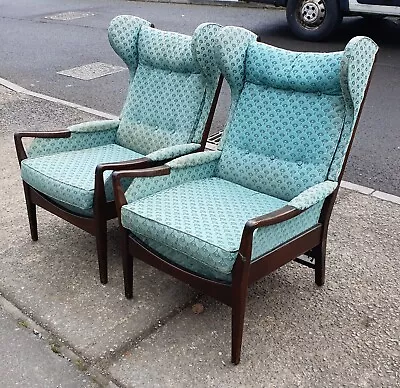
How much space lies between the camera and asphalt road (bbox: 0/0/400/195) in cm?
512

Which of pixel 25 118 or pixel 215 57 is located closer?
pixel 215 57

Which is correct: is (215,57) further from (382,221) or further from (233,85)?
(382,221)

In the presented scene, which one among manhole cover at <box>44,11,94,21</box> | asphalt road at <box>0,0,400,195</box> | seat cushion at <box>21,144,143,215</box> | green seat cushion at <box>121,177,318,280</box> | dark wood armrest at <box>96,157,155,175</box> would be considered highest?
dark wood armrest at <box>96,157,155,175</box>

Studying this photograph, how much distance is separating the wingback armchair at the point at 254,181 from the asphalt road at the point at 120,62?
4.85 feet

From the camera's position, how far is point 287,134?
3.18m

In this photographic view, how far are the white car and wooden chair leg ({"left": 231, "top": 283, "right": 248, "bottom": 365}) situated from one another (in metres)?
6.16

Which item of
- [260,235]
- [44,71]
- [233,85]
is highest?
[233,85]

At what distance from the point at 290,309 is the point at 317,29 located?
624cm

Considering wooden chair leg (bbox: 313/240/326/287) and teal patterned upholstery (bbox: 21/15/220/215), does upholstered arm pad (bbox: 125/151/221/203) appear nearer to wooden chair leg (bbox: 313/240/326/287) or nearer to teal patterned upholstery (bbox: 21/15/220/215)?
teal patterned upholstery (bbox: 21/15/220/215)

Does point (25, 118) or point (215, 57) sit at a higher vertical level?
point (215, 57)

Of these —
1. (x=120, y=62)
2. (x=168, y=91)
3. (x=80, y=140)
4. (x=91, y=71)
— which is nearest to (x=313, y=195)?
(x=168, y=91)

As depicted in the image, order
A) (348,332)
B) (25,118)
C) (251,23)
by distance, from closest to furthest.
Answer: (348,332), (25,118), (251,23)

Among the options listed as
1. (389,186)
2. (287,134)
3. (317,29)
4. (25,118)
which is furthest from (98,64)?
(287,134)

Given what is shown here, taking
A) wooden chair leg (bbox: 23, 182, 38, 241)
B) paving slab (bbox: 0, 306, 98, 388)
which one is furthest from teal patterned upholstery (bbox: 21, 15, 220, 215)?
paving slab (bbox: 0, 306, 98, 388)
